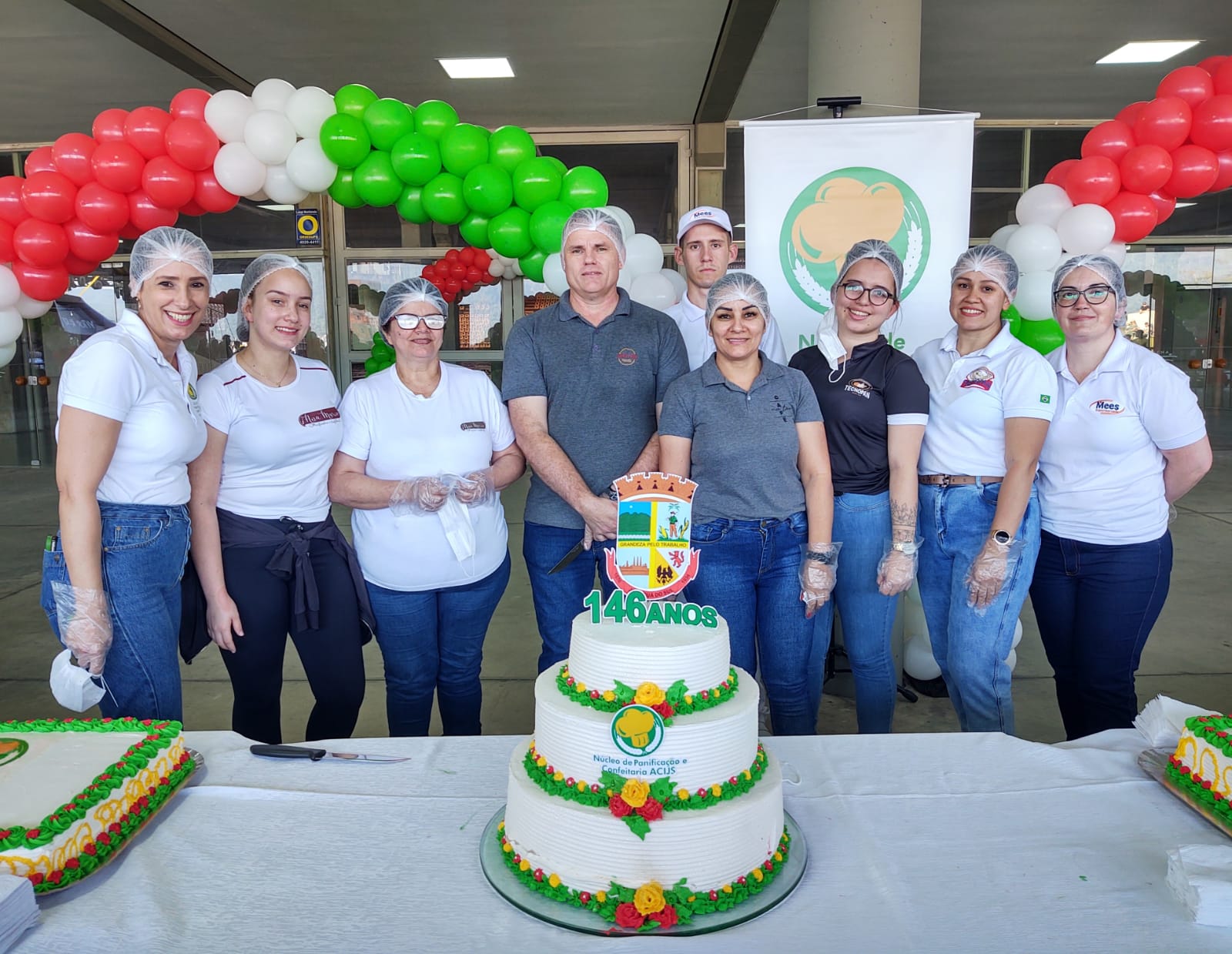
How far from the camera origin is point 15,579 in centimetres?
627

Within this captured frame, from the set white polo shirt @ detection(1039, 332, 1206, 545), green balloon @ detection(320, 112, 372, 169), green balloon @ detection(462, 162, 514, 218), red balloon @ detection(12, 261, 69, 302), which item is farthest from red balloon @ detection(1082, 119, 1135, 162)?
red balloon @ detection(12, 261, 69, 302)

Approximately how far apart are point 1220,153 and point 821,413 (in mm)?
2358

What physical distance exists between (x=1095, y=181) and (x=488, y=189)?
255 cm

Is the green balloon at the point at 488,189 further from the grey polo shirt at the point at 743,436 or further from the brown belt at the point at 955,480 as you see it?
the brown belt at the point at 955,480

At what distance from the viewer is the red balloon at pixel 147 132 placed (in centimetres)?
352

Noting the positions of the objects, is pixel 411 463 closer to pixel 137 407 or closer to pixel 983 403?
pixel 137 407

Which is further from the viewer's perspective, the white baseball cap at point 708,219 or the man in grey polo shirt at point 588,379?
the white baseball cap at point 708,219

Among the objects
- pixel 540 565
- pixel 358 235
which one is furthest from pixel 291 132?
pixel 358 235

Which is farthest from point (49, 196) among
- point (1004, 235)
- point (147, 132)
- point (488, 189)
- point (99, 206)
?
point (1004, 235)

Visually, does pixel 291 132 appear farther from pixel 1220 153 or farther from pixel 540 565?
pixel 1220 153

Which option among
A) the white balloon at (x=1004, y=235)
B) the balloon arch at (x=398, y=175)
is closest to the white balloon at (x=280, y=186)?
the balloon arch at (x=398, y=175)

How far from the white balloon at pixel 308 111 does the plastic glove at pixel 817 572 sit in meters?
2.76

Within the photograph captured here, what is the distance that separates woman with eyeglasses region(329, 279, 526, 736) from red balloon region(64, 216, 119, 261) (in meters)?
1.85

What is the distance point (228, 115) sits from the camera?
3.55 meters
